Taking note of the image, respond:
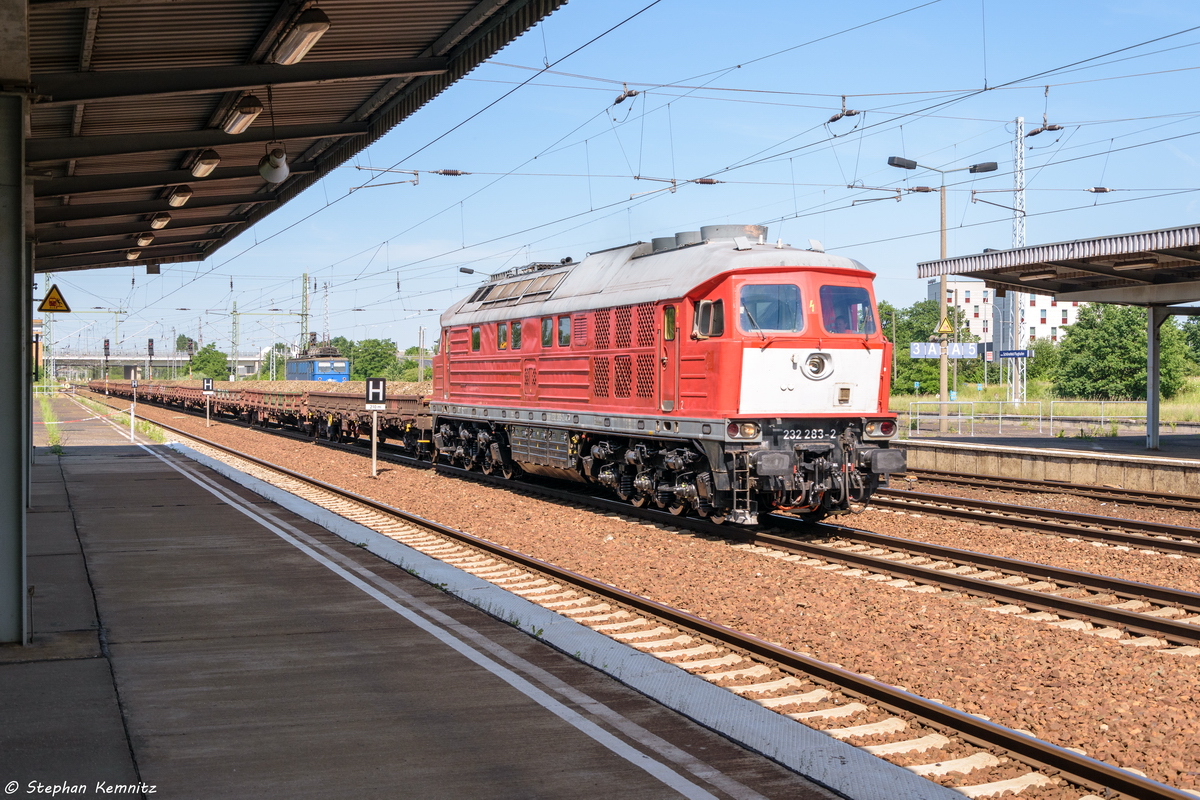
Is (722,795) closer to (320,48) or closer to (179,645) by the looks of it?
(179,645)

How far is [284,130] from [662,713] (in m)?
9.22

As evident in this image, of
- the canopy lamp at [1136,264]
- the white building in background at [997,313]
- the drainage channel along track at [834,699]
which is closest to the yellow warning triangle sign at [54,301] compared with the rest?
the drainage channel along track at [834,699]

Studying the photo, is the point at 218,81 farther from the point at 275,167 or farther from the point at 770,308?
the point at 770,308

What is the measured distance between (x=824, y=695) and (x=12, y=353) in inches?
249

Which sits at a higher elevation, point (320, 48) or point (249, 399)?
point (320, 48)

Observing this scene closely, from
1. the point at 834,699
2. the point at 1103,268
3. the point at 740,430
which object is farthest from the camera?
the point at 1103,268

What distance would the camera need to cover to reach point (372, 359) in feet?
343

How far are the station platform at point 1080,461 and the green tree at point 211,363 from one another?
113 m

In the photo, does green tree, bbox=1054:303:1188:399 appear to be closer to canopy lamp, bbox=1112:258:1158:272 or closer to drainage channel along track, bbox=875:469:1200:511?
canopy lamp, bbox=1112:258:1158:272

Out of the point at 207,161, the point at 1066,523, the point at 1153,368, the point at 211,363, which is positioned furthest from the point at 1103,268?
the point at 211,363

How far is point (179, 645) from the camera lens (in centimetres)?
801

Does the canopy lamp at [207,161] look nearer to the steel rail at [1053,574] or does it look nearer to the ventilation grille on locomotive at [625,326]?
the ventilation grille on locomotive at [625,326]

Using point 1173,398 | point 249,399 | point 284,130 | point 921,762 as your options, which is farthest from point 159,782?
point 1173,398

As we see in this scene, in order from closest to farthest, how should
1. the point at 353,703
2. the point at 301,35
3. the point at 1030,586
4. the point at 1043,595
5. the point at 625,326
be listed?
the point at 353,703, the point at 301,35, the point at 1043,595, the point at 1030,586, the point at 625,326
